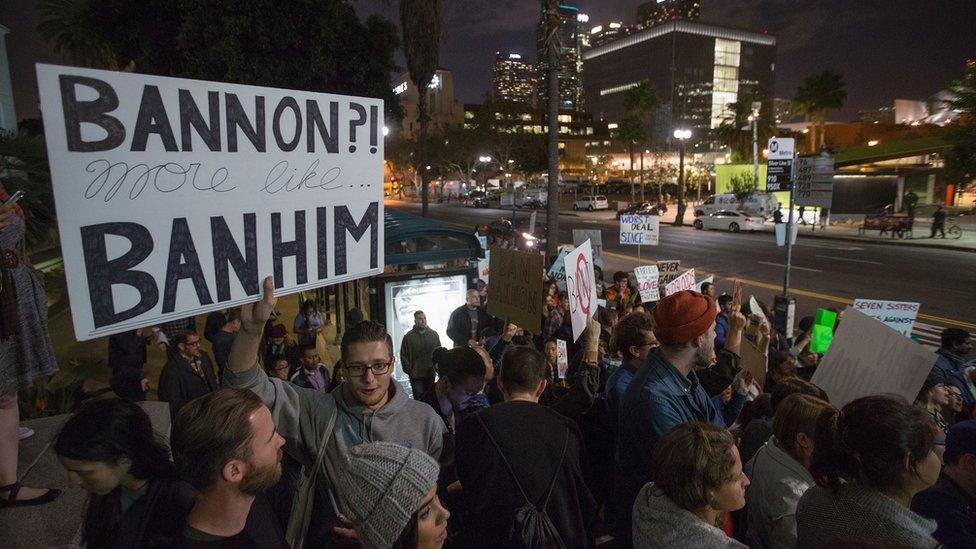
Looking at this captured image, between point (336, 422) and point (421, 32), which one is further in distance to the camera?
point (421, 32)

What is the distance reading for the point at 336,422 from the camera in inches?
93.9

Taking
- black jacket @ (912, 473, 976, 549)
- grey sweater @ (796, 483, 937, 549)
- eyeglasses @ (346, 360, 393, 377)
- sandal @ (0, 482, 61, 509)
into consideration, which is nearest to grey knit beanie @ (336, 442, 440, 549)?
eyeglasses @ (346, 360, 393, 377)

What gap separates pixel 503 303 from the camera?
541cm

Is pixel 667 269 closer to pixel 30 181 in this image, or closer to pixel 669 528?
pixel 669 528

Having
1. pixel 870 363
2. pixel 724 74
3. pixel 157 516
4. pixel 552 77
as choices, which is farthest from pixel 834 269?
pixel 724 74

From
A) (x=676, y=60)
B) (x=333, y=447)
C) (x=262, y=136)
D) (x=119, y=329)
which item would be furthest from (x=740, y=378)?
(x=676, y=60)

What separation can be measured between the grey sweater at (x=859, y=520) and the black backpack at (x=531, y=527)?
37.7 inches

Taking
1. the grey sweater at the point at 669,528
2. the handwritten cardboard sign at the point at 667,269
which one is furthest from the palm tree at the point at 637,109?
the grey sweater at the point at 669,528

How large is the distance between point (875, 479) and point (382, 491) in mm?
1811

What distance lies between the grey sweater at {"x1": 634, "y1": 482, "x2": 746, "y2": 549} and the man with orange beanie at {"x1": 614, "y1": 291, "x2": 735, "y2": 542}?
1.99 ft

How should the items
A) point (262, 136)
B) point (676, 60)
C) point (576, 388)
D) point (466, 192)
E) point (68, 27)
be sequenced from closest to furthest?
point (262, 136)
point (576, 388)
point (68, 27)
point (466, 192)
point (676, 60)

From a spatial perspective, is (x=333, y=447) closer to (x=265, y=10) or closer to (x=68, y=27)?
(x=265, y=10)

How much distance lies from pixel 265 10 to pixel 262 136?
9.63m

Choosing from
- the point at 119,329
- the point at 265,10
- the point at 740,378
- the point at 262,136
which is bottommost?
the point at 740,378
